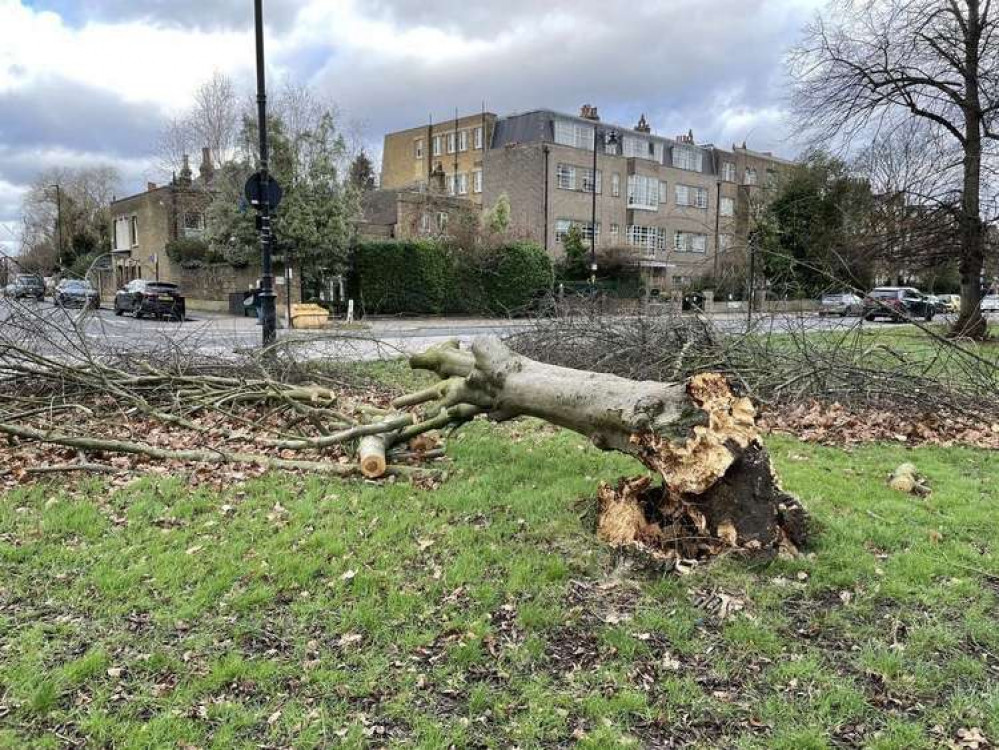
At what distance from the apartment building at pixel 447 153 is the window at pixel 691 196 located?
15141 millimetres

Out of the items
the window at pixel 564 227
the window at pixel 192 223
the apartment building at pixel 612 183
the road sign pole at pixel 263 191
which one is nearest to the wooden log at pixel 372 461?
the road sign pole at pixel 263 191

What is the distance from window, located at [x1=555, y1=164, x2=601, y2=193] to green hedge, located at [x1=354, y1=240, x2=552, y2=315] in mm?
15865

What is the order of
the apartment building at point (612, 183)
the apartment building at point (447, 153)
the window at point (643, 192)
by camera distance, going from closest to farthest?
1. the apartment building at point (612, 183)
2. the window at point (643, 192)
3. the apartment building at point (447, 153)

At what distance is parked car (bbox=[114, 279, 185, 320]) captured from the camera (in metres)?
26.5

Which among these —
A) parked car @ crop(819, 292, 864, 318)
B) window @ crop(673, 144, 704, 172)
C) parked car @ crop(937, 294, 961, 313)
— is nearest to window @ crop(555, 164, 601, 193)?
window @ crop(673, 144, 704, 172)

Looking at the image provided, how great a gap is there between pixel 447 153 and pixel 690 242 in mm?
20655

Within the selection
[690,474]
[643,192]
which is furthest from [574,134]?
[690,474]

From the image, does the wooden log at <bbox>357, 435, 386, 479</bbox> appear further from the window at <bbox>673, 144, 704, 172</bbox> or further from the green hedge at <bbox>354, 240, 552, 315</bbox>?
the window at <bbox>673, 144, 704, 172</bbox>

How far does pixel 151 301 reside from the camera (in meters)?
26.8

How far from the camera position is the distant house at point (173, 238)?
33.4m

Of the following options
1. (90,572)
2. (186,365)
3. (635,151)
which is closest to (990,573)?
(90,572)

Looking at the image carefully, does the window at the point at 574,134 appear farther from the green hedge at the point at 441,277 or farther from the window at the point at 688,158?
the green hedge at the point at 441,277

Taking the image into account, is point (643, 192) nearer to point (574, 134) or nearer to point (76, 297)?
point (574, 134)

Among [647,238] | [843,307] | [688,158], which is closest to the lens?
[843,307]
